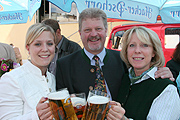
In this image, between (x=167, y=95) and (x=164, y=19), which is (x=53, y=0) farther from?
(x=164, y=19)

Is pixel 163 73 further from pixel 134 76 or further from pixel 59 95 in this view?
pixel 59 95

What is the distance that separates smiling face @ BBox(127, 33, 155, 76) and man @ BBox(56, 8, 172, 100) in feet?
1.10

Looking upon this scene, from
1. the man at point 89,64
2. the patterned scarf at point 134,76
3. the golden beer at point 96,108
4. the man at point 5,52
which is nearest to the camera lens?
the golden beer at point 96,108

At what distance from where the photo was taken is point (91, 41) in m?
2.00

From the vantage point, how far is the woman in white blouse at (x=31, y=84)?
51.3 inches

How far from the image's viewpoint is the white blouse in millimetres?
1319

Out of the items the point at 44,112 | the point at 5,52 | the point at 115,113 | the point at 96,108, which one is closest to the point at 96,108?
the point at 96,108

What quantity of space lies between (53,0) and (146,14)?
179 centimetres

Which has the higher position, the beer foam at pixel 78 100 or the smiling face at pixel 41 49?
the smiling face at pixel 41 49

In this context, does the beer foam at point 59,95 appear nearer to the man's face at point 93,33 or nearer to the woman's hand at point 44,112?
the woman's hand at point 44,112

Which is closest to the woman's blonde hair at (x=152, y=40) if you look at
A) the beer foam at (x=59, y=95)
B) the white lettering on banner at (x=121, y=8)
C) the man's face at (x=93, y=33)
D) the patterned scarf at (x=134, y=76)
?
the patterned scarf at (x=134, y=76)

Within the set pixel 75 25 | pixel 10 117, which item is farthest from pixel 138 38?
pixel 75 25

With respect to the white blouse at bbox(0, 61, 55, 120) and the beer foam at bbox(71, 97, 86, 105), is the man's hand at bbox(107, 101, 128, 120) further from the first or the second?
the white blouse at bbox(0, 61, 55, 120)

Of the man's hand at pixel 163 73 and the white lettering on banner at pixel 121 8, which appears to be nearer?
the man's hand at pixel 163 73
